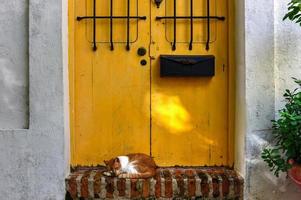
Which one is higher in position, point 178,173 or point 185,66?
point 185,66

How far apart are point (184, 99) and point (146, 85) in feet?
1.08

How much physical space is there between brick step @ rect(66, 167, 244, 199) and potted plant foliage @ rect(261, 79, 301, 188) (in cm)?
36

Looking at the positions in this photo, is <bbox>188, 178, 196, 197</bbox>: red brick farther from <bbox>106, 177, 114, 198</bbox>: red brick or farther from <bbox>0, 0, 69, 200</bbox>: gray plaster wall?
<bbox>0, 0, 69, 200</bbox>: gray plaster wall

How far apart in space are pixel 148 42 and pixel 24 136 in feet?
3.98

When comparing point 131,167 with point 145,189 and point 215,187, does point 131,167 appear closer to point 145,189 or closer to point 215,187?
point 145,189

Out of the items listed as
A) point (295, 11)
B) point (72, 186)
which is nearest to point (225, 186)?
point (72, 186)

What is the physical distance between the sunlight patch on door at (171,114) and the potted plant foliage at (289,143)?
0.71 m

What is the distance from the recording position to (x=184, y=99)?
11.3 ft

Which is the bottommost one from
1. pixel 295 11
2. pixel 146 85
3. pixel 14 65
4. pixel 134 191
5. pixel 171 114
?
pixel 134 191

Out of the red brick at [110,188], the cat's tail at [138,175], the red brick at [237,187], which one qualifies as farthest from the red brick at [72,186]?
the red brick at [237,187]

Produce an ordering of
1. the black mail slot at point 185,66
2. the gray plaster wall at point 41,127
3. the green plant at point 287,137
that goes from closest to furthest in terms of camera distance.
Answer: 1. the green plant at point 287,137
2. the gray plaster wall at point 41,127
3. the black mail slot at point 185,66

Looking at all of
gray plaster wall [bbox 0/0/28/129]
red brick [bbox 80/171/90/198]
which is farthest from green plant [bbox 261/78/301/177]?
gray plaster wall [bbox 0/0/28/129]

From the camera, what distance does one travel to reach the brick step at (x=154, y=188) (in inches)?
123

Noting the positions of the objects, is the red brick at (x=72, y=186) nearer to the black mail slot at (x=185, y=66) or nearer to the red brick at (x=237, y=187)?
the black mail slot at (x=185, y=66)
